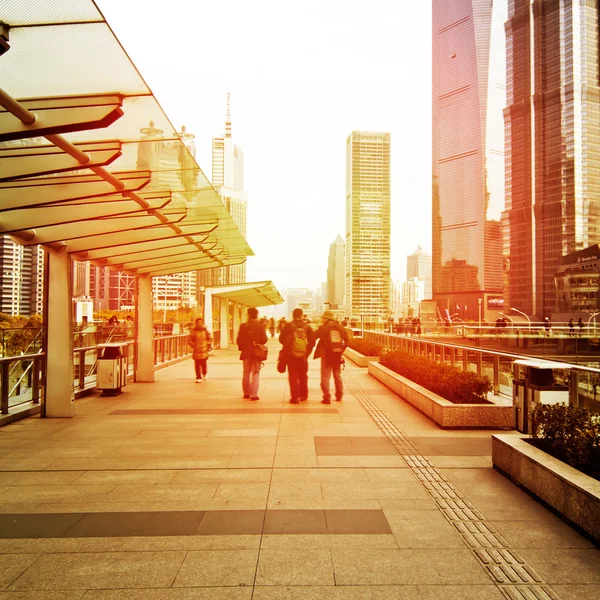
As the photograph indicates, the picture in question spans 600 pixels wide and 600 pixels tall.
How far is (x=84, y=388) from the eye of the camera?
39.4 ft

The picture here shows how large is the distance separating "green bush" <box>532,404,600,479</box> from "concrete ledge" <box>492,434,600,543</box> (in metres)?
0.12

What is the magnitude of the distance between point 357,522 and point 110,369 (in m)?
8.70

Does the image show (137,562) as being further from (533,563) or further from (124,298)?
(124,298)

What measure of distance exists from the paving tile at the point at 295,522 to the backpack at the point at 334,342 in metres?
6.50

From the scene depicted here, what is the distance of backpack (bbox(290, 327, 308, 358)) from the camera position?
10.9 metres

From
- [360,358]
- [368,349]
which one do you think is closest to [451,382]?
[360,358]

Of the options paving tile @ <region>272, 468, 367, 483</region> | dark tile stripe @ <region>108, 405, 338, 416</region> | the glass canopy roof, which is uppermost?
the glass canopy roof

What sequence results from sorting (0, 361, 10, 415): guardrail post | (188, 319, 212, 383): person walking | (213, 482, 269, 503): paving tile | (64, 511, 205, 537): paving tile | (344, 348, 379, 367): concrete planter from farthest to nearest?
(344, 348, 379, 367): concrete planter
(188, 319, 212, 383): person walking
(0, 361, 10, 415): guardrail post
(213, 482, 269, 503): paving tile
(64, 511, 205, 537): paving tile

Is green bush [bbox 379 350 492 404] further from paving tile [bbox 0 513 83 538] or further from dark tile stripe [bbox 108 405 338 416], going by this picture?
paving tile [bbox 0 513 83 538]

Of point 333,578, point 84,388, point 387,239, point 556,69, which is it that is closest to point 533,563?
point 333,578

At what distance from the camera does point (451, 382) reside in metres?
8.70

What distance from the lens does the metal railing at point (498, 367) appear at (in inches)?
251

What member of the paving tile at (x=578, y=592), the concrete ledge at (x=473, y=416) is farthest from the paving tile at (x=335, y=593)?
the concrete ledge at (x=473, y=416)

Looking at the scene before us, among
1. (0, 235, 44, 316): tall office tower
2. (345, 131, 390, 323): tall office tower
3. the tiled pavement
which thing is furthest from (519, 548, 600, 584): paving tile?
(345, 131, 390, 323): tall office tower
